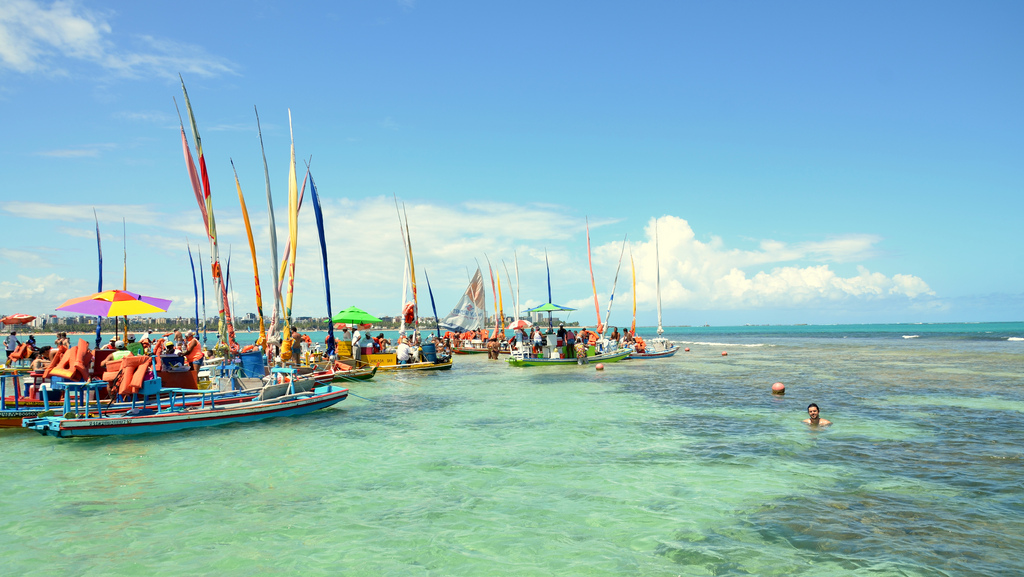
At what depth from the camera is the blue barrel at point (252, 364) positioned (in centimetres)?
1994

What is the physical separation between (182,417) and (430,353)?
66.0 feet

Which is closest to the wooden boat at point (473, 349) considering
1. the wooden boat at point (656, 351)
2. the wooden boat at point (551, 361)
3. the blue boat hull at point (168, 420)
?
the wooden boat at point (656, 351)

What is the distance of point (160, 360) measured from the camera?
16.6 metres

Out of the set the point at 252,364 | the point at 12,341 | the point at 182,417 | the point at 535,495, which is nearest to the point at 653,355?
the point at 252,364

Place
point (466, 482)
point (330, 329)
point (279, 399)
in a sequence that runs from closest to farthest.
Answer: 1. point (466, 482)
2. point (279, 399)
3. point (330, 329)

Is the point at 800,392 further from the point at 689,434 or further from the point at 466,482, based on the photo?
the point at 466,482

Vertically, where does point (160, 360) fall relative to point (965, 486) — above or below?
above

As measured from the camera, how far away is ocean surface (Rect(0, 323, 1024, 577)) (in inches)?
275

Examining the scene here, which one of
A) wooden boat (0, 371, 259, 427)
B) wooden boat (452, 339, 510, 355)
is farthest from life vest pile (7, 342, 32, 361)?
wooden boat (452, 339, 510, 355)

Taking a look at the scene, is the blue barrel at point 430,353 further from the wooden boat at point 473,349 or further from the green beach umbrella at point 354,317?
the wooden boat at point 473,349

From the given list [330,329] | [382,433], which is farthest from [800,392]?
[330,329]

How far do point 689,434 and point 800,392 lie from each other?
11.0m

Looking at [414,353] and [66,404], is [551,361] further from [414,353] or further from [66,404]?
[66,404]

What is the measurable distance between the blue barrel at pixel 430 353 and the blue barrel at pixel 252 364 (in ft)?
47.5
